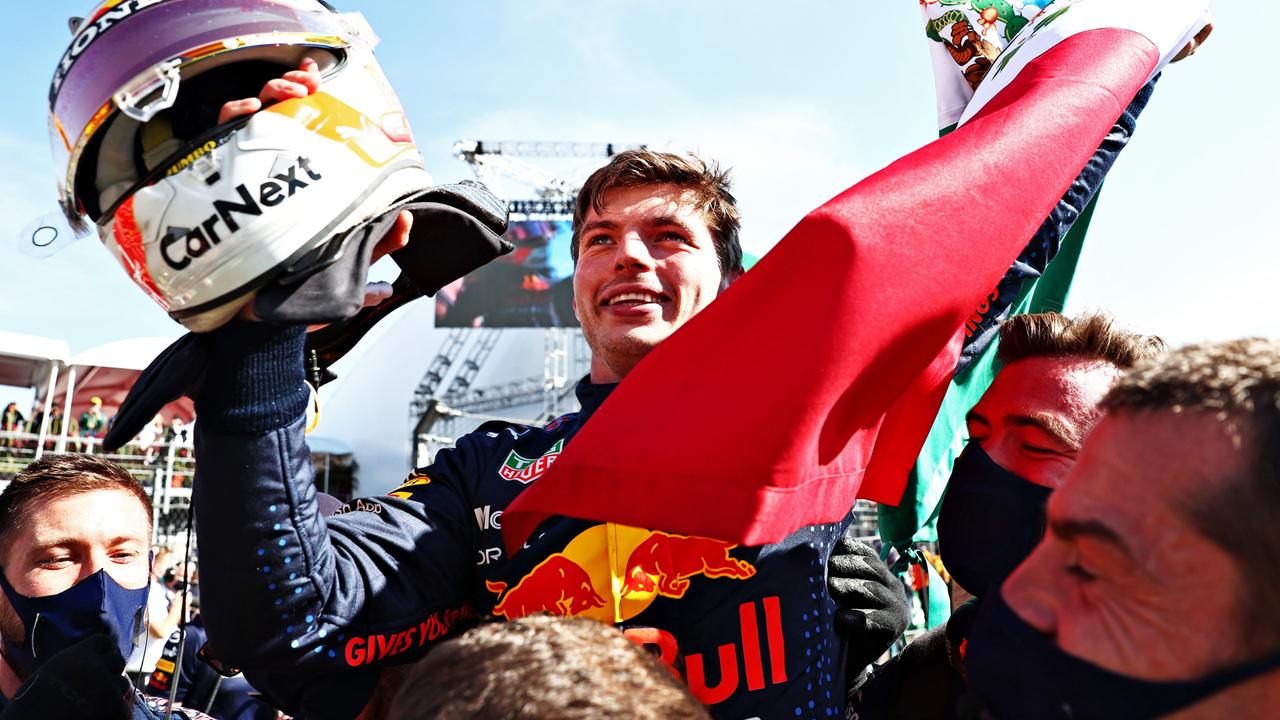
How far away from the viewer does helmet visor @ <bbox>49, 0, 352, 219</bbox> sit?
1.44 metres

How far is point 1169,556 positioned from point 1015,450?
0.92m

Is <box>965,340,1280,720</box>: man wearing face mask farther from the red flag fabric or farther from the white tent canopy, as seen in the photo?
the white tent canopy

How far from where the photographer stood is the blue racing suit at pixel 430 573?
5.09 feet

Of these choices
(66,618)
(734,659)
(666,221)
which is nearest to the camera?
(734,659)

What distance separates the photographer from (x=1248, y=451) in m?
1.08

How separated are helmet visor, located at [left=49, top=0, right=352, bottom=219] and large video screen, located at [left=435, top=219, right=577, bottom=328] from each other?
1136 inches

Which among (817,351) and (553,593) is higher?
(817,351)

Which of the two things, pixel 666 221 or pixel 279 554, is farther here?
pixel 666 221

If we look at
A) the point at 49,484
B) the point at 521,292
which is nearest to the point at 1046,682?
the point at 49,484

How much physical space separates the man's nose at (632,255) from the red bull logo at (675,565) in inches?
24.8

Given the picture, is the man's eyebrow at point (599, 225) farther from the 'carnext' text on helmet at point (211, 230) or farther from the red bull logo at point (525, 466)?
the 'carnext' text on helmet at point (211, 230)

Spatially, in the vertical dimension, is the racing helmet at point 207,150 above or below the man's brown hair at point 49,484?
above

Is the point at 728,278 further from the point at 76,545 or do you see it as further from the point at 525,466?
the point at 76,545

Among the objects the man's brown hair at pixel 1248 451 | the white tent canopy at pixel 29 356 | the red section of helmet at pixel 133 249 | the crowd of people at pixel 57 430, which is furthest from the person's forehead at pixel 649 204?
the white tent canopy at pixel 29 356
